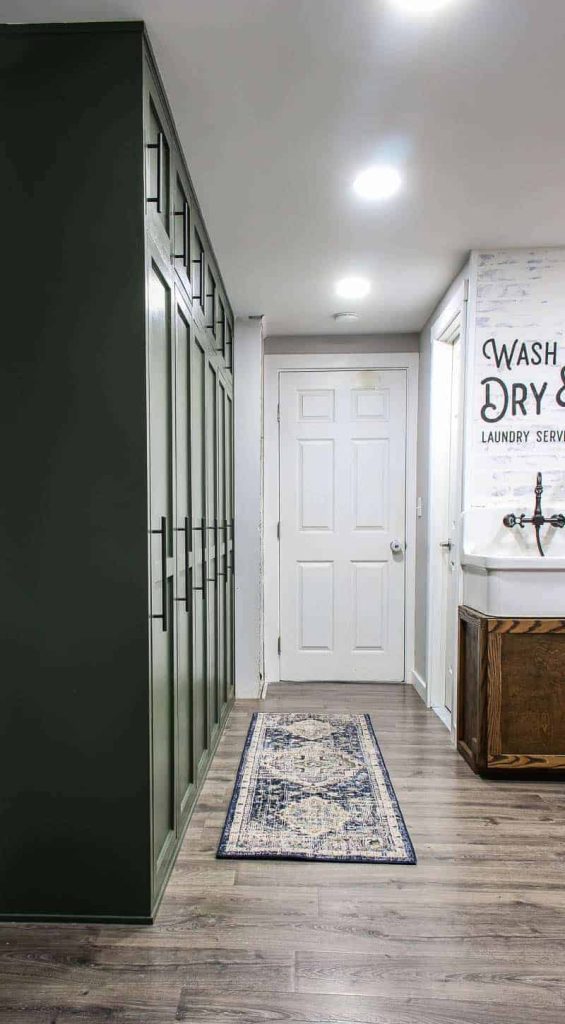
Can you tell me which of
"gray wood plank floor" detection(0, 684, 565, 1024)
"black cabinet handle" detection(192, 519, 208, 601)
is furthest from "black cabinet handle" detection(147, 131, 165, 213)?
"gray wood plank floor" detection(0, 684, 565, 1024)

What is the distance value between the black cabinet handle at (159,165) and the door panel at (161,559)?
0.19 meters

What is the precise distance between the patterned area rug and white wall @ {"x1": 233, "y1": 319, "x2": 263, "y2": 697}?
676mm

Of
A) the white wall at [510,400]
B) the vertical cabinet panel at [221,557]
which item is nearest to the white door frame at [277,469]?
the vertical cabinet panel at [221,557]

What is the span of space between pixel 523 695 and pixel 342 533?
2057 mm

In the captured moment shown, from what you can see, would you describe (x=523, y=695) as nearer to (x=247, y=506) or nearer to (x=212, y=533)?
(x=212, y=533)

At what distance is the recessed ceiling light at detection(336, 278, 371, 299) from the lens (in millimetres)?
3615

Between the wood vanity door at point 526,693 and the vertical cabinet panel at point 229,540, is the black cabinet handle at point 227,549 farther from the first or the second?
the wood vanity door at point 526,693

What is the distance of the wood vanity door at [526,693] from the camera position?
9.33 feet

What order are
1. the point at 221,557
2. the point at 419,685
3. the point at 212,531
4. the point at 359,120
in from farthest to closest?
1. the point at 419,685
2. the point at 221,557
3. the point at 212,531
4. the point at 359,120

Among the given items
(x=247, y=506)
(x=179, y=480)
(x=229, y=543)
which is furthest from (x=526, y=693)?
Answer: (x=247, y=506)

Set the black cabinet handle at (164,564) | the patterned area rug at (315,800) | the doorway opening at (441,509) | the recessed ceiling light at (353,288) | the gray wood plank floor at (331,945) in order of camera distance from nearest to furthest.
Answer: the gray wood plank floor at (331,945) → the black cabinet handle at (164,564) → the patterned area rug at (315,800) → the recessed ceiling light at (353,288) → the doorway opening at (441,509)

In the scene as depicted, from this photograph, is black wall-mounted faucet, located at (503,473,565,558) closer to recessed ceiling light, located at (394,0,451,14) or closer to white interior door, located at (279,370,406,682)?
white interior door, located at (279,370,406,682)

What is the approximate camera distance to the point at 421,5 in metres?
1.63

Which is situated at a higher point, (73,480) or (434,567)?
(73,480)
